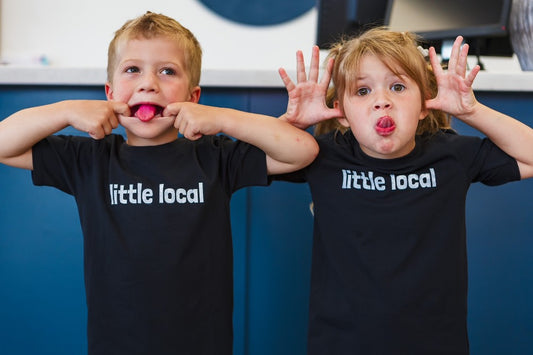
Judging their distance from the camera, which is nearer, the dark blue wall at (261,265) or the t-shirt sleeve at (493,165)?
the t-shirt sleeve at (493,165)

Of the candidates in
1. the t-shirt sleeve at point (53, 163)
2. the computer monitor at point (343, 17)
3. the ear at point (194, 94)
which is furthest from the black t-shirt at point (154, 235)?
the computer monitor at point (343, 17)

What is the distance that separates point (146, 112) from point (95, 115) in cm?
8

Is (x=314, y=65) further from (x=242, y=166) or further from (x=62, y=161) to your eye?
(x=62, y=161)

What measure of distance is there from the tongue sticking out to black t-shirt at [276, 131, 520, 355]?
28cm

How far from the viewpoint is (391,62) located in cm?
86

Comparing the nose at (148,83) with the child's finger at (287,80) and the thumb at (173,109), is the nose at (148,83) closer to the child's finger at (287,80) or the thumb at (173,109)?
the thumb at (173,109)

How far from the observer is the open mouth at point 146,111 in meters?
0.83

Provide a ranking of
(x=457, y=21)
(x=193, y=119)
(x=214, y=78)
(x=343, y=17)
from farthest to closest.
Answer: (x=343, y=17) → (x=457, y=21) → (x=214, y=78) → (x=193, y=119)

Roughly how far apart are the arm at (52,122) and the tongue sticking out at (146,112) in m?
0.02

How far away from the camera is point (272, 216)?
1134 millimetres

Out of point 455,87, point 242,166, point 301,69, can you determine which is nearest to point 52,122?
point 242,166

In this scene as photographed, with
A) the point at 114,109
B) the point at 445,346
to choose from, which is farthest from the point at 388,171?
the point at 114,109

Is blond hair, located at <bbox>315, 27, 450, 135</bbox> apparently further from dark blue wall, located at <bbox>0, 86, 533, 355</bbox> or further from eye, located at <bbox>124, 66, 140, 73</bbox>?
eye, located at <bbox>124, 66, 140, 73</bbox>

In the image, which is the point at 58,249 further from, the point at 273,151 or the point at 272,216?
the point at 273,151
